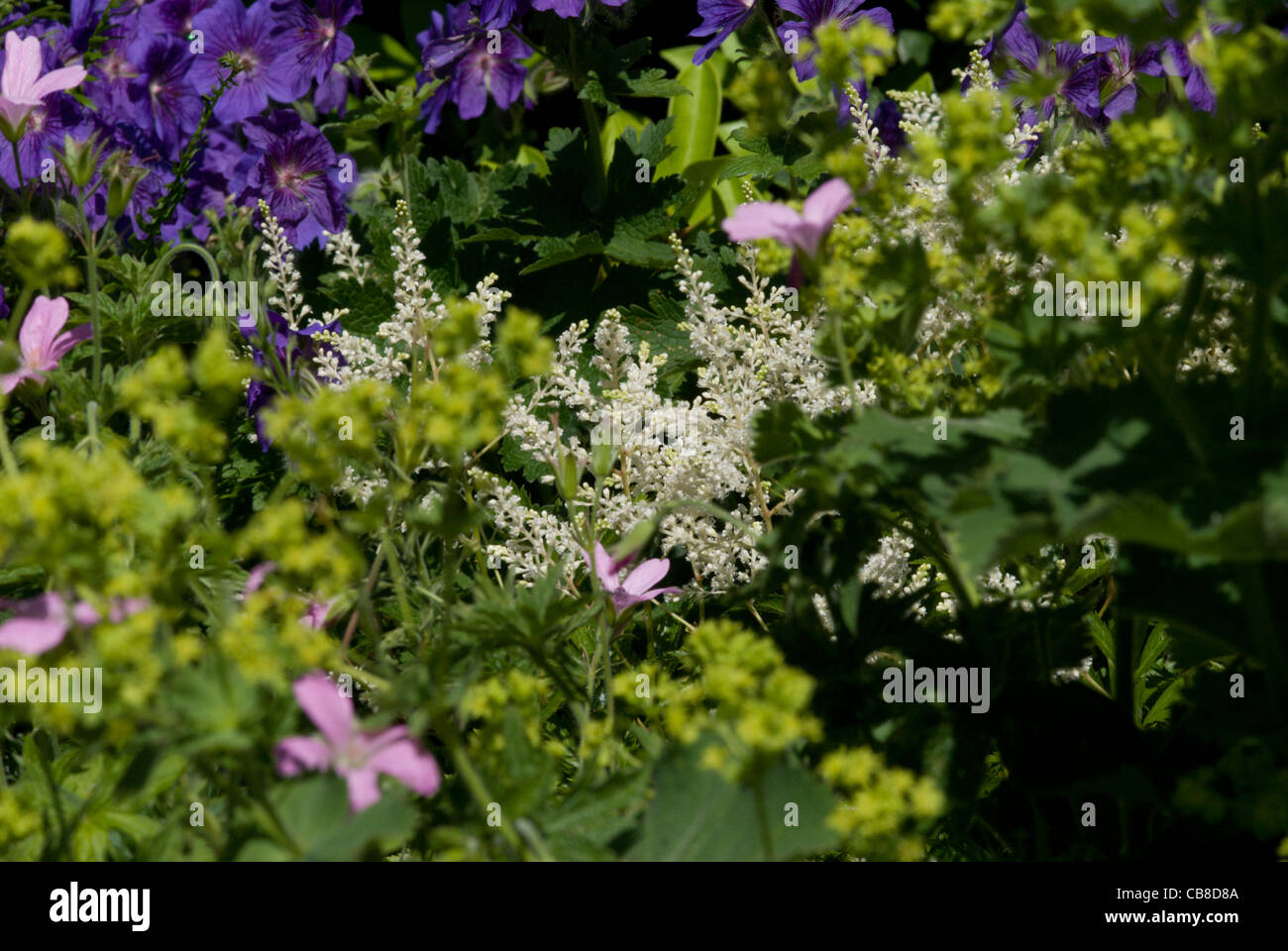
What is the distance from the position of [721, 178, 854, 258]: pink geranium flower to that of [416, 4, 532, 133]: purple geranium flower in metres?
1.38

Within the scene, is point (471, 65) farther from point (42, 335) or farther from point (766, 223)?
point (766, 223)

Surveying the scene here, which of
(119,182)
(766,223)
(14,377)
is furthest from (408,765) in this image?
(119,182)

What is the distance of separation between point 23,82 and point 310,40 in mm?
878

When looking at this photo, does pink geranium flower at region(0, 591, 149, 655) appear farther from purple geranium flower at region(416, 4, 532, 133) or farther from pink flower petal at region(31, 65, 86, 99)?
purple geranium flower at region(416, 4, 532, 133)

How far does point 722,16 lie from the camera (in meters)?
2.22

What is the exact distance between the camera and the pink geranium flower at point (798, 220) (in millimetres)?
1076

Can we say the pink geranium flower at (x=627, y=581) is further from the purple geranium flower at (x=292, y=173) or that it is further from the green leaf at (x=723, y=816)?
the purple geranium flower at (x=292, y=173)

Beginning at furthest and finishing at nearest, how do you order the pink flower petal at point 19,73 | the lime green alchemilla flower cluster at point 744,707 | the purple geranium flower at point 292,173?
the purple geranium flower at point 292,173 < the pink flower petal at point 19,73 < the lime green alchemilla flower cluster at point 744,707

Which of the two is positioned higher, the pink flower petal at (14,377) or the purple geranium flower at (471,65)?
the purple geranium flower at (471,65)

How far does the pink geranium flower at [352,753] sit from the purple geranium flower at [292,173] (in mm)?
1472

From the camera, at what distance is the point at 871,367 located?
116 centimetres

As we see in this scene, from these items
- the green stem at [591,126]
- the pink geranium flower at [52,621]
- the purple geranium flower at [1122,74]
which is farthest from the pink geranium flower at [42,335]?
→ the purple geranium flower at [1122,74]

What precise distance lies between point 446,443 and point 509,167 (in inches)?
61.5
